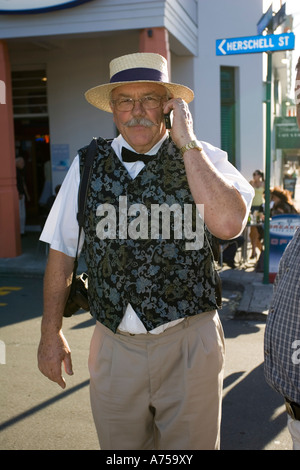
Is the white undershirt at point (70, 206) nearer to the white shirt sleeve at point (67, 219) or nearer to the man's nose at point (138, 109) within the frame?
the white shirt sleeve at point (67, 219)

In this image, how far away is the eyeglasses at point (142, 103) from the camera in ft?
8.16

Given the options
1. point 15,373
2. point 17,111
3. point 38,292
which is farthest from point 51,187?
point 15,373

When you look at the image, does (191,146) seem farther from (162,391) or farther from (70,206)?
(162,391)

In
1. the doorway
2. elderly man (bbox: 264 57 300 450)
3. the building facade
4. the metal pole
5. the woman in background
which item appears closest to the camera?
elderly man (bbox: 264 57 300 450)

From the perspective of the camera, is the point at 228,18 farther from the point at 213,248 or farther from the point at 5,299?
the point at 213,248


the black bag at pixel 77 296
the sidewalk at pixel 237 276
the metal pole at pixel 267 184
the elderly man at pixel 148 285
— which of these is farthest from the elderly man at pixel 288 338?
the metal pole at pixel 267 184

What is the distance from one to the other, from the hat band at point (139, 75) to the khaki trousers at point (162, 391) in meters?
1.11

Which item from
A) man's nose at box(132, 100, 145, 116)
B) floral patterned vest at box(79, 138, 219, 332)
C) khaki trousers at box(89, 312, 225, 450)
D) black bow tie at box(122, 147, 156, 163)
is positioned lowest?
khaki trousers at box(89, 312, 225, 450)

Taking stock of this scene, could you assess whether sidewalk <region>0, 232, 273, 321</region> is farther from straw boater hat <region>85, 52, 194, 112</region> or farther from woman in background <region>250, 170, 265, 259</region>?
straw boater hat <region>85, 52, 194, 112</region>

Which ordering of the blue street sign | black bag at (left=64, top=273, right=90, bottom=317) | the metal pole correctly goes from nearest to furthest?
black bag at (left=64, top=273, right=90, bottom=317) → the blue street sign → the metal pole

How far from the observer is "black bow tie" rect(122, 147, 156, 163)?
2.48 meters

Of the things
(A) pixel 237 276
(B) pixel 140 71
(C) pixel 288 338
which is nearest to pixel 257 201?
(A) pixel 237 276

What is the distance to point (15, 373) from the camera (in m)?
4.85

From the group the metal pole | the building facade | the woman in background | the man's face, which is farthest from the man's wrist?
the woman in background
